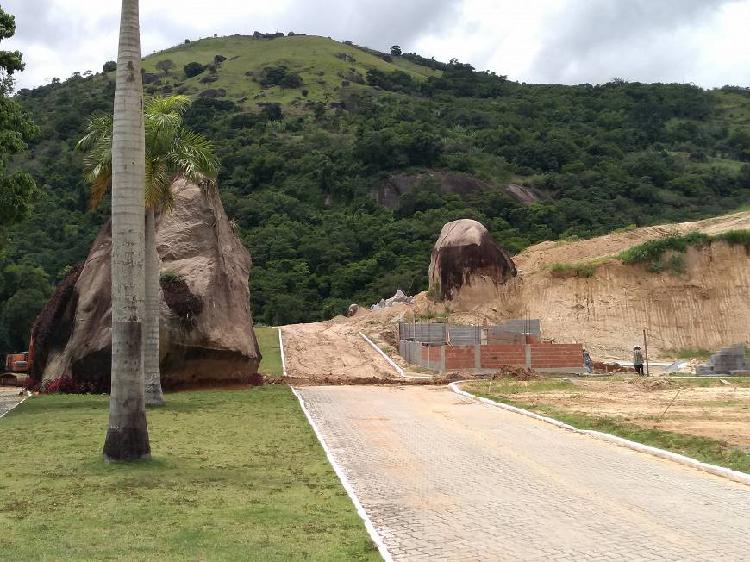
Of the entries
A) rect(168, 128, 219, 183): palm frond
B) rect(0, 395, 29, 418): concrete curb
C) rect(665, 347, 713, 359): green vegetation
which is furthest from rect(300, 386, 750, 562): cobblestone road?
rect(665, 347, 713, 359): green vegetation

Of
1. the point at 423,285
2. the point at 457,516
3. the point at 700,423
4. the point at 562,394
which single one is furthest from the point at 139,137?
the point at 423,285

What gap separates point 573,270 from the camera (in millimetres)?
48406

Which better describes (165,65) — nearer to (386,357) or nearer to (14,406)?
(386,357)

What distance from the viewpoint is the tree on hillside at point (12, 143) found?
22453 mm

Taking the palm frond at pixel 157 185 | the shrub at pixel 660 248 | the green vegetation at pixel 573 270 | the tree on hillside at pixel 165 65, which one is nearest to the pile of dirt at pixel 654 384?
the palm frond at pixel 157 185

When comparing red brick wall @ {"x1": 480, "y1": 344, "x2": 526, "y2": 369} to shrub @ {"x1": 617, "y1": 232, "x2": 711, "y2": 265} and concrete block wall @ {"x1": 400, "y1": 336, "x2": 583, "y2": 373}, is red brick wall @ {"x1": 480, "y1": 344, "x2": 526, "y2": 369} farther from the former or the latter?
shrub @ {"x1": 617, "y1": 232, "x2": 711, "y2": 265}

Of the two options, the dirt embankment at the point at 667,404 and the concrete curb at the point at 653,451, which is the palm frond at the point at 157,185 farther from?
the dirt embankment at the point at 667,404

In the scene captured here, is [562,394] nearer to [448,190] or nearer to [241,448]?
[241,448]

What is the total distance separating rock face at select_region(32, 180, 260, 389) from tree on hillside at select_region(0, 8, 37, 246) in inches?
171

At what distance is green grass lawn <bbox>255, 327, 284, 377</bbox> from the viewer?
3584 centimetres

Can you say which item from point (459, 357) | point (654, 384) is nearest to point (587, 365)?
point (459, 357)

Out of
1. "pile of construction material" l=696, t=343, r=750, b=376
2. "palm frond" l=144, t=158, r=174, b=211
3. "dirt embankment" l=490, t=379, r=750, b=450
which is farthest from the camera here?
"pile of construction material" l=696, t=343, r=750, b=376

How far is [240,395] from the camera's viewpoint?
25.5 metres

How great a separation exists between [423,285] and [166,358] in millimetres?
39202
